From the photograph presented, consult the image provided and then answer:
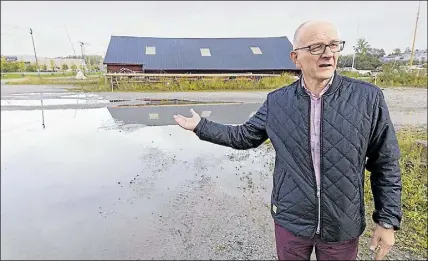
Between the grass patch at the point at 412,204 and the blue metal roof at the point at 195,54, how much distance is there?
30.3ft

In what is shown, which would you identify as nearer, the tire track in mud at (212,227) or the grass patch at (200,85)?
the tire track in mud at (212,227)

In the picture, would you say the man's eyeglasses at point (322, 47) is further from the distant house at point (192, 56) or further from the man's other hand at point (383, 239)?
the distant house at point (192, 56)

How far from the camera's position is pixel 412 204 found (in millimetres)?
2469

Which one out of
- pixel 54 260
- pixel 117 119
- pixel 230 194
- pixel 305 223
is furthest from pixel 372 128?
pixel 117 119

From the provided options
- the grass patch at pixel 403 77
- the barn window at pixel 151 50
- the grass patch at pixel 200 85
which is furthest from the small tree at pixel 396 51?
the barn window at pixel 151 50

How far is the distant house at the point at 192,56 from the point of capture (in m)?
12.4

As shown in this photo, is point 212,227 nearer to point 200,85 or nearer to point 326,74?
point 326,74

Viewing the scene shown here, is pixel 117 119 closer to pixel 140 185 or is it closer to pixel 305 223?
pixel 140 185

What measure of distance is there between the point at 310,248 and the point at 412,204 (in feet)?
5.94

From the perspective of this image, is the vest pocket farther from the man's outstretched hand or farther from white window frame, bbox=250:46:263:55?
white window frame, bbox=250:46:263:55

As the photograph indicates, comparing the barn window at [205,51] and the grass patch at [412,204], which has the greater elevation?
the barn window at [205,51]

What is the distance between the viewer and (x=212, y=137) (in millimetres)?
1380

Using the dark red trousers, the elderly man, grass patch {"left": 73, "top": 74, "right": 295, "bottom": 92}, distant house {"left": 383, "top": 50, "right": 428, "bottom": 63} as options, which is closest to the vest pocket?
the elderly man

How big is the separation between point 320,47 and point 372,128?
1.10 ft
